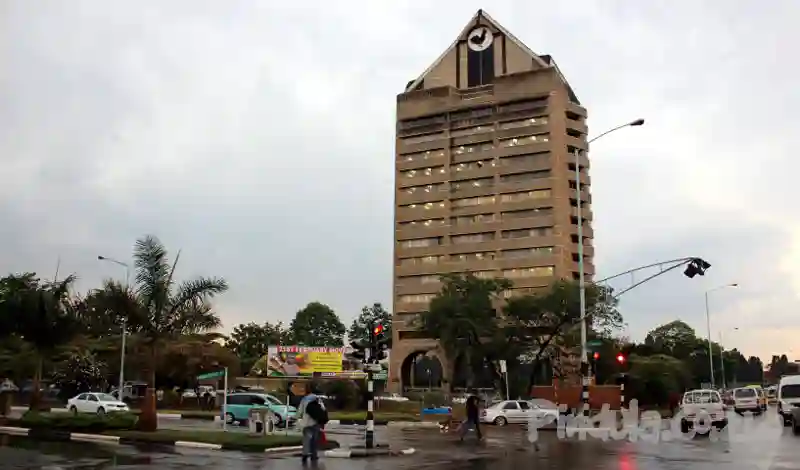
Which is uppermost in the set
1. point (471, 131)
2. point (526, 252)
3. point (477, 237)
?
point (471, 131)

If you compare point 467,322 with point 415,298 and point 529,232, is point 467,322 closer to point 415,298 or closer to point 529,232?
point 529,232

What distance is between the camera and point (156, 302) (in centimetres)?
2794

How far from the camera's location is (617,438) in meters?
27.1

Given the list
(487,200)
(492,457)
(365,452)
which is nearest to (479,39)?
(487,200)

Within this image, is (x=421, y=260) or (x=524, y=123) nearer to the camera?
(x=524, y=123)

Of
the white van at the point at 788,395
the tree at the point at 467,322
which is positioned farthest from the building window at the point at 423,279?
the white van at the point at 788,395

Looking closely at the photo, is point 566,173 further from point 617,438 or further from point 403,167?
point 617,438

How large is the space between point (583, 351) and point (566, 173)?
71667 mm

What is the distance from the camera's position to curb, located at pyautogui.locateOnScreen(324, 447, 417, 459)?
2064cm

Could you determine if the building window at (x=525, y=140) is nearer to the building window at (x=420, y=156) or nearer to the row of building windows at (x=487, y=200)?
the row of building windows at (x=487, y=200)

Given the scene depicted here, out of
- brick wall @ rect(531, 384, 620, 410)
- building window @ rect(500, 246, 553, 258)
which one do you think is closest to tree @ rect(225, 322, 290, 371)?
building window @ rect(500, 246, 553, 258)

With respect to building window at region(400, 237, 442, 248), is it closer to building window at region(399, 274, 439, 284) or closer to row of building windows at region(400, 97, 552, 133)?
building window at region(399, 274, 439, 284)

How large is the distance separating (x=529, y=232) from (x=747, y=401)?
159 ft

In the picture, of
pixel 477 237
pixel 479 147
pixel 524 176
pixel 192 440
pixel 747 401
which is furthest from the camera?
pixel 479 147
